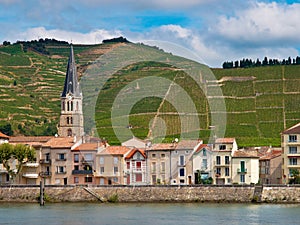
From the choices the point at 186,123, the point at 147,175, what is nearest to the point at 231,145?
the point at 147,175

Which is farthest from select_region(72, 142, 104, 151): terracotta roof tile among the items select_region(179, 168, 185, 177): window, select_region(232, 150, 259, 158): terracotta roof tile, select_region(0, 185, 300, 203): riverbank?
select_region(232, 150, 259, 158): terracotta roof tile

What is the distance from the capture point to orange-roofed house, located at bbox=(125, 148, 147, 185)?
227ft

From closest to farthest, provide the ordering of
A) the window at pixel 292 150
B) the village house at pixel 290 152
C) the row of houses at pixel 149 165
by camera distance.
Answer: the row of houses at pixel 149 165 < the village house at pixel 290 152 < the window at pixel 292 150

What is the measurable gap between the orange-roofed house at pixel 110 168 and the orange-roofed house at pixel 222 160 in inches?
276

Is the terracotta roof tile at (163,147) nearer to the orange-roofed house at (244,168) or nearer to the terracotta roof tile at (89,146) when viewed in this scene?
the terracotta roof tile at (89,146)

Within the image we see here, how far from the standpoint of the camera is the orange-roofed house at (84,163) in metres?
68.8

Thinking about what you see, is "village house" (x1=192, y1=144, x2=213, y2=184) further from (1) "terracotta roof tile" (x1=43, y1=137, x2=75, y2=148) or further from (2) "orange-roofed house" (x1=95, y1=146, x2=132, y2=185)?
(1) "terracotta roof tile" (x1=43, y1=137, x2=75, y2=148)

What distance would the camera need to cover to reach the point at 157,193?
61.2 metres

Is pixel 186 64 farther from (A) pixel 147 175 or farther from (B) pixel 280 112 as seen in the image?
(A) pixel 147 175

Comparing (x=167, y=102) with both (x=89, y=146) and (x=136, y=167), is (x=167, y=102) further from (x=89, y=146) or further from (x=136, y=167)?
(x=136, y=167)

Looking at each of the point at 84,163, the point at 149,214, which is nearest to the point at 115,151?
the point at 84,163

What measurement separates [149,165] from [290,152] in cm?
Answer: 1089

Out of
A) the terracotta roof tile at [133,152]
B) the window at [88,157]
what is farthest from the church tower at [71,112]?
the terracotta roof tile at [133,152]

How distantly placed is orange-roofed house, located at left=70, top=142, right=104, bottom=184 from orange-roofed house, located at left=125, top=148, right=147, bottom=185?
8.37ft
